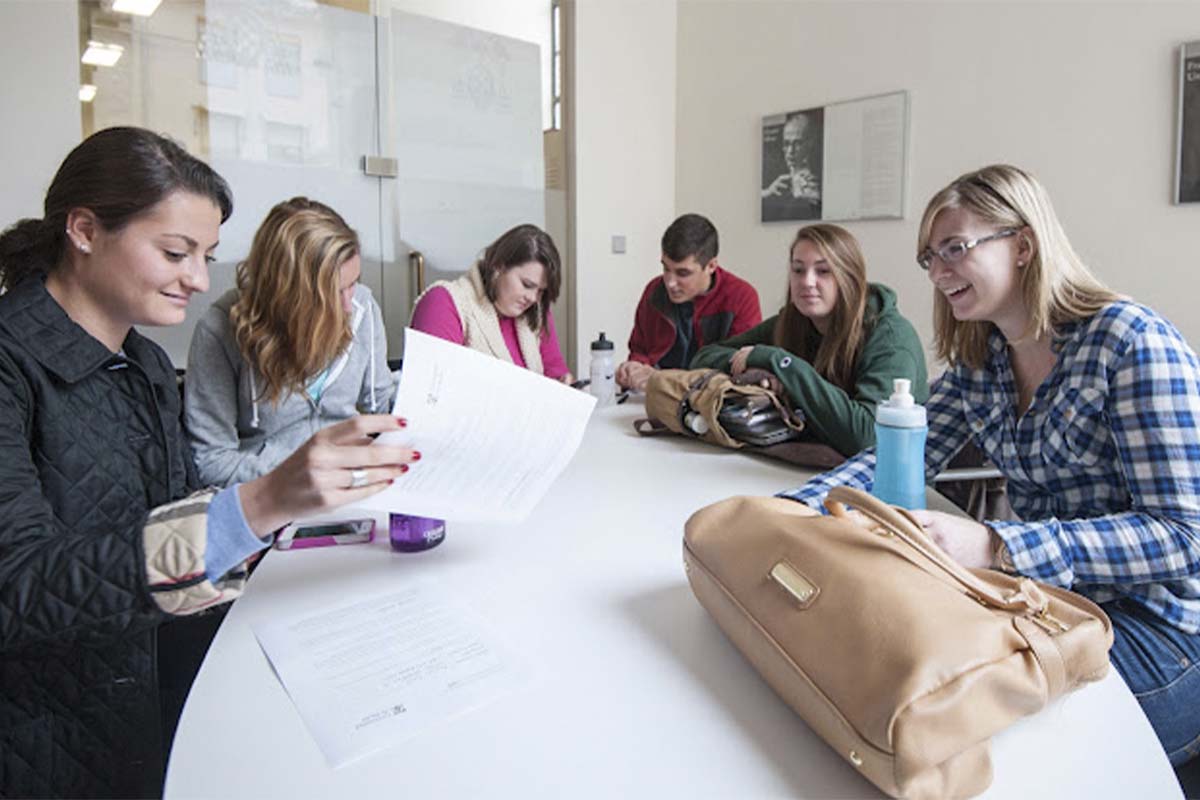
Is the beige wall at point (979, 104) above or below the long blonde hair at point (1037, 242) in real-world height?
above

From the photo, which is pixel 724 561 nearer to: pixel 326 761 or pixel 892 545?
pixel 892 545

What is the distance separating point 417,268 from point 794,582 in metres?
3.08

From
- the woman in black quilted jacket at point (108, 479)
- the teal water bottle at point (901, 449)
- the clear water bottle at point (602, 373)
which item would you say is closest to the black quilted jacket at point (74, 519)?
the woman in black quilted jacket at point (108, 479)

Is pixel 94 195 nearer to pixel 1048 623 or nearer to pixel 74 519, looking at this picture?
pixel 74 519

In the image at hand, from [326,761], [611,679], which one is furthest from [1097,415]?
[326,761]

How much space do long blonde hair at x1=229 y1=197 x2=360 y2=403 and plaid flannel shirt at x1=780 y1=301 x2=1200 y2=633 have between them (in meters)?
1.09

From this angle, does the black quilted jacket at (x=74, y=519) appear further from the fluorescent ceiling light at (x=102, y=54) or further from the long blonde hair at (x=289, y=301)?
the fluorescent ceiling light at (x=102, y=54)

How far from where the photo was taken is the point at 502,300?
8.78ft

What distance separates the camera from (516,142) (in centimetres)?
371

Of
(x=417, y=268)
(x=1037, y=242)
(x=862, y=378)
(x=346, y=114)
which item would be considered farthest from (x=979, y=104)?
(x=346, y=114)

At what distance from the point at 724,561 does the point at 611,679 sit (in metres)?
0.16

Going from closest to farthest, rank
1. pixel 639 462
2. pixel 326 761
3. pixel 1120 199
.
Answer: pixel 326 761, pixel 639 462, pixel 1120 199

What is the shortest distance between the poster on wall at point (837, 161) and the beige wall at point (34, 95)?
10.1 feet

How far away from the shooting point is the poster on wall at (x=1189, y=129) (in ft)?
8.21
